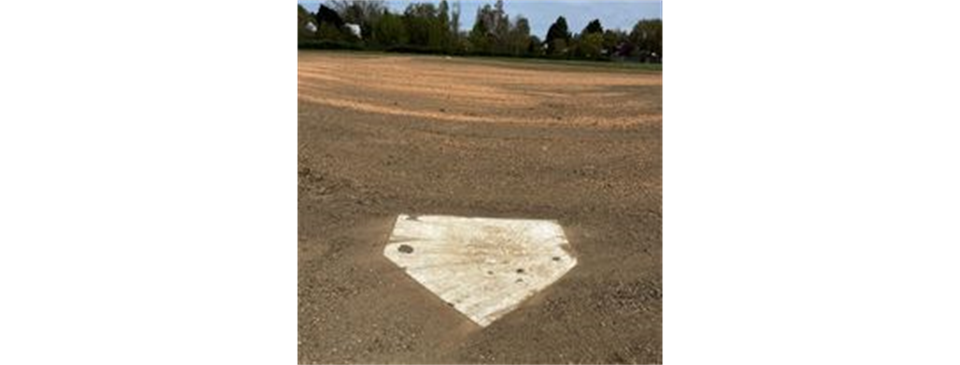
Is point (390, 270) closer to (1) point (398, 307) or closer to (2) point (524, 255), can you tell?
(1) point (398, 307)

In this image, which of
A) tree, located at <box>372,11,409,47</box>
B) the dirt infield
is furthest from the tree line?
the dirt infield

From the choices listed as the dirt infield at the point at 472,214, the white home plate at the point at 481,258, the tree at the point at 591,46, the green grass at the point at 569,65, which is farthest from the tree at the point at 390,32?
the white home plate at the point at 481,258

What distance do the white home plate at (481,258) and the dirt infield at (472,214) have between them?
10 centimetres

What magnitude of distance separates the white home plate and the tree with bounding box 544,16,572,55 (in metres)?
56.5

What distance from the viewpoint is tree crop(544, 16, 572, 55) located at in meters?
60.6

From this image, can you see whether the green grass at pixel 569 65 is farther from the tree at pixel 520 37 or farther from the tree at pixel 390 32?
the tree at pixel 390 32

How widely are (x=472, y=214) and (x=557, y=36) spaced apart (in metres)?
61.6

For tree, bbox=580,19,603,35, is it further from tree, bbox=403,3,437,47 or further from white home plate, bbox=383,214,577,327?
white home plate, bbox=383,214,577,327

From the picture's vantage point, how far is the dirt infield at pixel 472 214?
10.3 feet

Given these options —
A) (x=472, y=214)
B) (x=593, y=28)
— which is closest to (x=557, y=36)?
(x=593, y=28)
